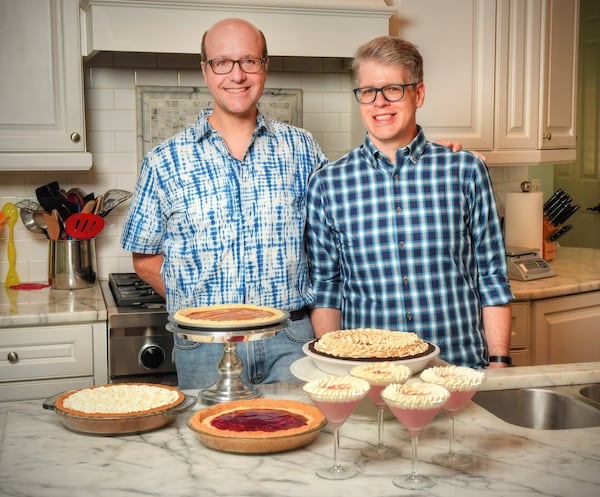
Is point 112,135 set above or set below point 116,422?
above

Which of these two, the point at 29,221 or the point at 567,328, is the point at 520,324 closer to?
the point at 567,328

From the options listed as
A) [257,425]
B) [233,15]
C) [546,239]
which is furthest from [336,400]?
[546,239]

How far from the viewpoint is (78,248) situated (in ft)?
10.9

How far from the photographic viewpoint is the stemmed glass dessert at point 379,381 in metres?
1.50

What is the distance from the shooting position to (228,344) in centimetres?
184

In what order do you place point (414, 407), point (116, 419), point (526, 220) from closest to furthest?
point (414, 407), point (116, 419), point (526, 220)

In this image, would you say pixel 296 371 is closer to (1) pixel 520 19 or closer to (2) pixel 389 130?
(2) pixel 389 130

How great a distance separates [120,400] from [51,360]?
1.37 metres

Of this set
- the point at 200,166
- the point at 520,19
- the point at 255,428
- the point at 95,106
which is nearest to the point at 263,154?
the point at 200,166

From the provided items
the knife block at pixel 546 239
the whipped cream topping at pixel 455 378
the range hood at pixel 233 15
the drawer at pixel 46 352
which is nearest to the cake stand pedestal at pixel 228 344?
the whipped cream topping at pixel 455 378

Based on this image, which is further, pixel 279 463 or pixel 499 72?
pixel 499 72

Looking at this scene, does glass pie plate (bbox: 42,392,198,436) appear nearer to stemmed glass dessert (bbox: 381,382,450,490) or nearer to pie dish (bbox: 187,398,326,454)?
pie dish (bbox: 187,398,326,454)

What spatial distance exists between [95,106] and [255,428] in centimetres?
233

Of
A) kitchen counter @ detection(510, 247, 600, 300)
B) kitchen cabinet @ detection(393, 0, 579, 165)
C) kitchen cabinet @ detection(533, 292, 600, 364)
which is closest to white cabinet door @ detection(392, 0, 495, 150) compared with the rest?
kitchen cabinet @ detection(393, 0, 579, 165)
